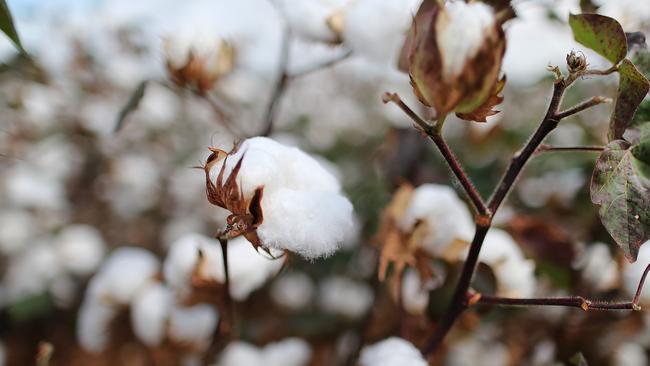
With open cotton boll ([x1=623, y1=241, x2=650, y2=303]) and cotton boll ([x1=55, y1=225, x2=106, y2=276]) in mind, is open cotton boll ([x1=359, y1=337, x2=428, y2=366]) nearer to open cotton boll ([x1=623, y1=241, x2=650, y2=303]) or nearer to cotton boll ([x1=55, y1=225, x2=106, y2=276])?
open cotton boll ([x1=623, y1=241, x2=650, y2=303])

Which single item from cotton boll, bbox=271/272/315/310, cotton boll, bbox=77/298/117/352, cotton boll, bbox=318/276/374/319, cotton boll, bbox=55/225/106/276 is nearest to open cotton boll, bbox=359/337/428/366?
cotton boll, bbox=77/298/117/352

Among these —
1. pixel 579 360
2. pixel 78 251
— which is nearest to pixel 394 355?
pixel 579 360

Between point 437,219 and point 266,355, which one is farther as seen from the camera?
point 266,355

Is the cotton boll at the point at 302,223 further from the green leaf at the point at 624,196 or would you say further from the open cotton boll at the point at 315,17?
the open cotton boll at the point at 315,17

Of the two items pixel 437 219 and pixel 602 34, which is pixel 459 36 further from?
pixel 437 219

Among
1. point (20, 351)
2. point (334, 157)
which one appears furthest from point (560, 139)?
point (20, 351)

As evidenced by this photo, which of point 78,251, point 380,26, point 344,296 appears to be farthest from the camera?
point 78,251
